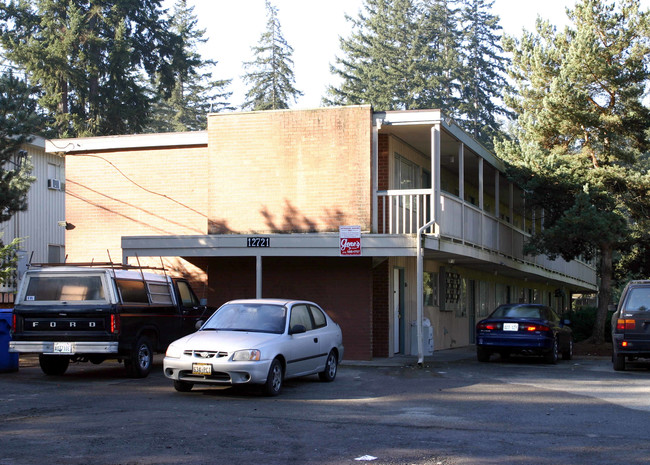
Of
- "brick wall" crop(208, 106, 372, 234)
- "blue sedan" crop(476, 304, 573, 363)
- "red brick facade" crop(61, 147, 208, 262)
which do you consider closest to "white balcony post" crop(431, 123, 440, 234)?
"brick wall" crop(208, 106, 372, 234)

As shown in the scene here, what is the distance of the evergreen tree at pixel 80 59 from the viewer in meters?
39.0

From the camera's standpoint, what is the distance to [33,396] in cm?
1212

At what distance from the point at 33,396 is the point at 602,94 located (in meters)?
19.1

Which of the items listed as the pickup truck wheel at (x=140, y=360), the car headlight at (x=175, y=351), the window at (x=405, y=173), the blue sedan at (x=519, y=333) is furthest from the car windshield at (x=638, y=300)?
the pickup truck wheel at (x=140, y=360)

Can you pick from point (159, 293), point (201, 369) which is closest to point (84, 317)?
point (159, 293)

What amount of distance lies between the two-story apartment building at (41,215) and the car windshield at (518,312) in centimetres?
A: 1733

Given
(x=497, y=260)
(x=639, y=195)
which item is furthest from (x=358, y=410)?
(x=639, y=195)

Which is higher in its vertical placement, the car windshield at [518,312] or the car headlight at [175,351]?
the car windshield at [518,312]

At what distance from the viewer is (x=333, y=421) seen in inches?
393

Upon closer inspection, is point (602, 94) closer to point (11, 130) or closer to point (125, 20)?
point (11, 130)

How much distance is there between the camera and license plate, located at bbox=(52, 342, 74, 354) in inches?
541

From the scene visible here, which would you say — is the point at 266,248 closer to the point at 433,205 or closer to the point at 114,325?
the point at 433,205

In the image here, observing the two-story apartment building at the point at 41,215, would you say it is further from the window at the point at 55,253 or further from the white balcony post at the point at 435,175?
the white balcony post at the point at 435,175

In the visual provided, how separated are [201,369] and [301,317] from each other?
8.00 ft
